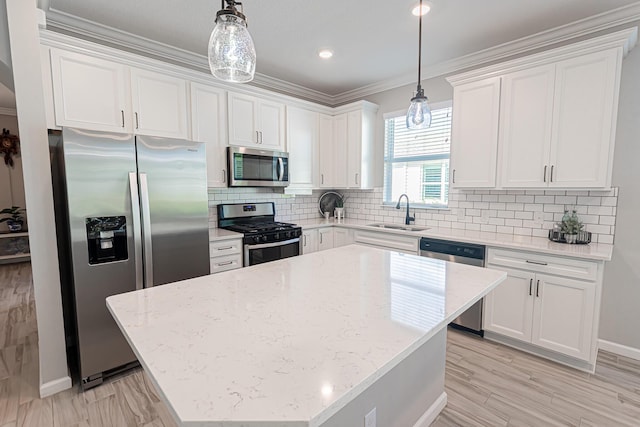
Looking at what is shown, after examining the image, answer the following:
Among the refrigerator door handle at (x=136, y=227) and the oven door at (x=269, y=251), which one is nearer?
the refrigerator door handle at (x=136, y=227)

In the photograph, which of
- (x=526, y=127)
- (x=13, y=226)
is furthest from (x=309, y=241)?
(x=13, y=226)

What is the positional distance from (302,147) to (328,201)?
Answer: 3.48 ft

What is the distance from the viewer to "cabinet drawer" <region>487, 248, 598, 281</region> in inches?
88.9

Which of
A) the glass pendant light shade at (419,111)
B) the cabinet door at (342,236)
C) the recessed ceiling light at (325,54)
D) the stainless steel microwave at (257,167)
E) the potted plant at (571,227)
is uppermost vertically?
the recessed ceiling light at (325,54)

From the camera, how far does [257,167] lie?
11.1 feet

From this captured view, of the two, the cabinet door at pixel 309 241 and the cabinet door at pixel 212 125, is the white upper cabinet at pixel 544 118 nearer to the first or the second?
the cabinet door at pixel 309 241

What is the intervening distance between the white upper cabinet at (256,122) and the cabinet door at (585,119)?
2659mm

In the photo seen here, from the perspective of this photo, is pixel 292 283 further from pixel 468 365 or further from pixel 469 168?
pixel 469 168

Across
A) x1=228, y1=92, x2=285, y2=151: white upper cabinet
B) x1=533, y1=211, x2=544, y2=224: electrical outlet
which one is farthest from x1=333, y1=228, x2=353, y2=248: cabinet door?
x1=533, y1=211, x2=544, y2=224: electrical outlet

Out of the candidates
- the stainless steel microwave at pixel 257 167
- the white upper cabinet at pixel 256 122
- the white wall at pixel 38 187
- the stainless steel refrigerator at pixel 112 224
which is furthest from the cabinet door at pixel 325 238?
the white wall at pixel 38 187

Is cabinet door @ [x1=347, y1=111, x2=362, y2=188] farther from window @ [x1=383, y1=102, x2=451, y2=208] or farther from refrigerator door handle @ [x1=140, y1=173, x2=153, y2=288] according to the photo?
refrigerator door handle @ [x1=140, y1=173, x2=153, y2=288]

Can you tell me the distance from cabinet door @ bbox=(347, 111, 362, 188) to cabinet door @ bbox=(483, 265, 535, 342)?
1.94 m

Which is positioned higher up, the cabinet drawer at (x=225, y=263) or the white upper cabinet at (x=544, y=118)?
the white upper cabinet at (x=544, y=118)

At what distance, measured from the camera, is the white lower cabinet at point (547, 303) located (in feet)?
7.48
